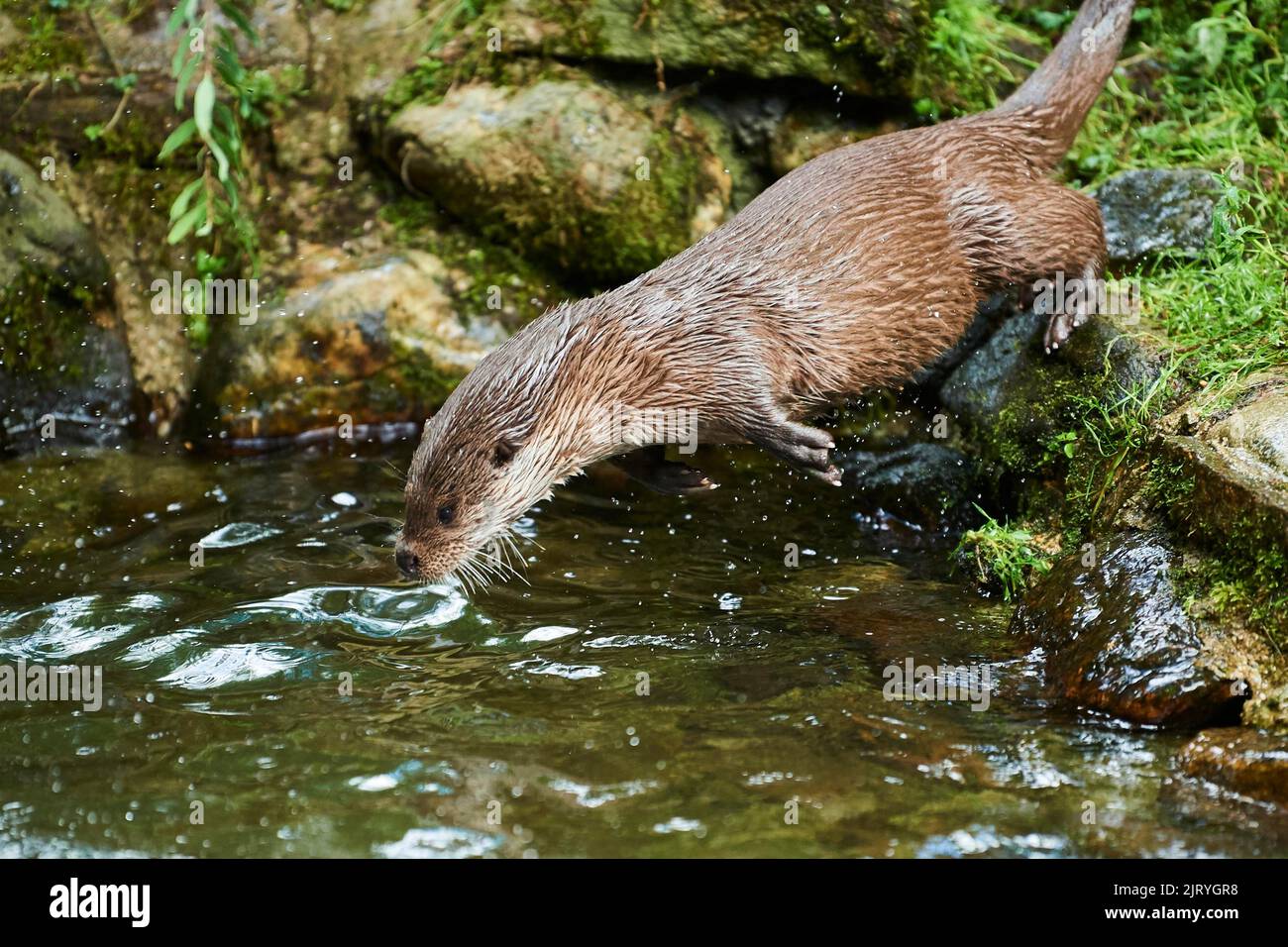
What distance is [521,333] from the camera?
320 cm

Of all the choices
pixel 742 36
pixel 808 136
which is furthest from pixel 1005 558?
pixel 742 36

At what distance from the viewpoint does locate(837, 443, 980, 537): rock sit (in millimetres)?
3734

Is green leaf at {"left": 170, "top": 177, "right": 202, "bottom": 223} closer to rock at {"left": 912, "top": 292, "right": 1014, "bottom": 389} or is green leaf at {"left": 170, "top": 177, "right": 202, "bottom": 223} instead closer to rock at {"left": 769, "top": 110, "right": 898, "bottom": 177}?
rock at {"left": 769, "top": 110, "right": 898, "bottom": 177}

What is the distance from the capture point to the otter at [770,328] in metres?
3.05

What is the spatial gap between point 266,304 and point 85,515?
3.35 feet

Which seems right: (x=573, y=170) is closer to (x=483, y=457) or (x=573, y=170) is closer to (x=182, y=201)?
(x=182, y=201)

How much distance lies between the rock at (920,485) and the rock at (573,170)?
3.22 ft

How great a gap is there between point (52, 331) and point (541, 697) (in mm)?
2516

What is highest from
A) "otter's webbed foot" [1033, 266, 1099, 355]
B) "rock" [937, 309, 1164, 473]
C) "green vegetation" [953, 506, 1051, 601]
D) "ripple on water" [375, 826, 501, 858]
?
"otter's webbed foot" [1033, 266, 1099, 355]

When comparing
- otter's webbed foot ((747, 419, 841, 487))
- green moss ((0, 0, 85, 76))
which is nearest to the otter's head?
otter's webbed foot ((747, 419, 841, 487))

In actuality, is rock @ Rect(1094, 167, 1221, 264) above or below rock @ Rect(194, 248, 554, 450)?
above

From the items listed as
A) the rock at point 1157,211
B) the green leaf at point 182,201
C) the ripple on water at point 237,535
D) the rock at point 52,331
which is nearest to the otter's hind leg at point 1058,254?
the rock at point 1157,211

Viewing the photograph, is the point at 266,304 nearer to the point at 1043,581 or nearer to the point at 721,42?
the point at 721,42

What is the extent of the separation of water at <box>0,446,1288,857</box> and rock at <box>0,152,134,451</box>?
11.5 inches
